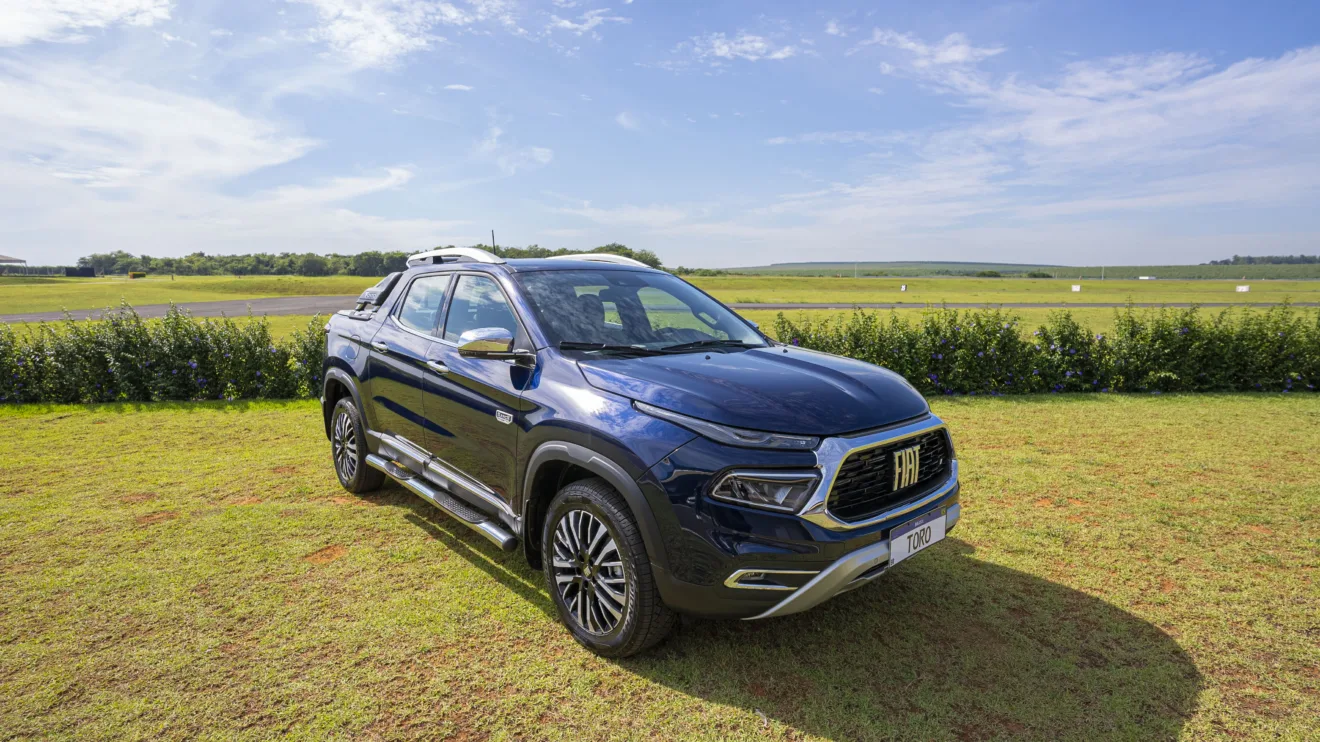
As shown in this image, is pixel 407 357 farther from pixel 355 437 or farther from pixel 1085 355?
pixel 1085 355

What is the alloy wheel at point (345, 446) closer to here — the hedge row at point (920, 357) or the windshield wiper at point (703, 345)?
the windshield wiper at point (703, 345)

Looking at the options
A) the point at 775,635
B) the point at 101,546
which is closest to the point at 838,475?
the point at 775,635

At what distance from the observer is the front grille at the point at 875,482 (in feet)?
9.67

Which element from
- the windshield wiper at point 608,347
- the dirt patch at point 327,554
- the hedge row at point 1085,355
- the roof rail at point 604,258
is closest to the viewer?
the windshield wiper at point 608,347

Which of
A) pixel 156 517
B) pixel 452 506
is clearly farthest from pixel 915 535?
pixel 156 517

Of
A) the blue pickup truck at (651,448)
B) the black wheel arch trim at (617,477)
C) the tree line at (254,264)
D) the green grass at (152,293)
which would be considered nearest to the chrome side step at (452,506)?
the blue pickup truck at (651,448)

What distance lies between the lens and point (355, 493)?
577 centimetres

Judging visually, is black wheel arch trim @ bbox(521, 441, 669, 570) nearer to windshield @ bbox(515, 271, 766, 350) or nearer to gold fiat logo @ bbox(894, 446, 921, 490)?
windshield @ bbox(515, 271, 766, 350)

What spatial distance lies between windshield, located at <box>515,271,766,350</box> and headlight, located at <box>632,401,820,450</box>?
936 mm

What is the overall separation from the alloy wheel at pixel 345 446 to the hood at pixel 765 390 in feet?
10.1

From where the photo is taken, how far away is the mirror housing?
3529 mm

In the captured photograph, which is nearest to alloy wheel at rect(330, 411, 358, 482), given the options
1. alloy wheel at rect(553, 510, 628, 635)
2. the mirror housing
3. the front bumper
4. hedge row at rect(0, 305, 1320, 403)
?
the mirror housing

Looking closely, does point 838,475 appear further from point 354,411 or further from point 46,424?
point 46,424

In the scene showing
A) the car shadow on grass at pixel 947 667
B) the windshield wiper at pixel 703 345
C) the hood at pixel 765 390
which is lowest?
the car shadow on grass at pixel 947 667
